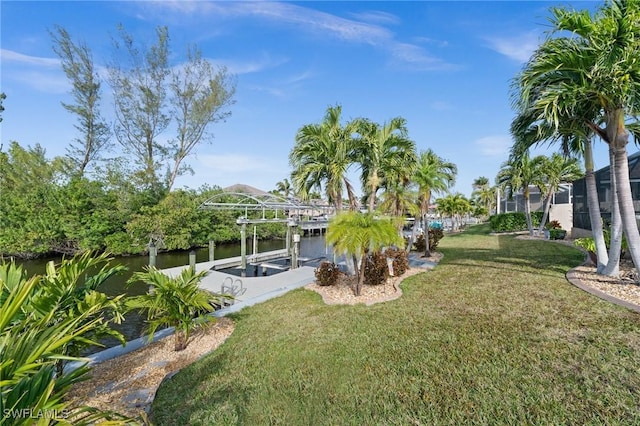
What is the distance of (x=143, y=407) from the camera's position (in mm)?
3381

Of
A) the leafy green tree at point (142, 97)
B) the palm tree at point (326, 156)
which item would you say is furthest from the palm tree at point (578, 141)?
the leafy green tree at point (142, 97)

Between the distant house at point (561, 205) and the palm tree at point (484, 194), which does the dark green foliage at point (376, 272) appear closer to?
the distant house at point (561, 205)

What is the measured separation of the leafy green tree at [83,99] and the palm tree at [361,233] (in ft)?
76.9

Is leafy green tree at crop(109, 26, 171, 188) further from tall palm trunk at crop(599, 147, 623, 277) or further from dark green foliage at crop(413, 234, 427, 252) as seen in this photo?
tall palm trunk at crop(599, 147, 623, 277)

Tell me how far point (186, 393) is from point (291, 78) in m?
11.9

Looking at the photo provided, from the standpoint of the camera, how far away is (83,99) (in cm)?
2077

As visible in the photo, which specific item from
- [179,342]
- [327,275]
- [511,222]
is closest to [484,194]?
[511,222]

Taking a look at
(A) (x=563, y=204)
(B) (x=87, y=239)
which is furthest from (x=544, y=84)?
(B) (x=87, y=239)

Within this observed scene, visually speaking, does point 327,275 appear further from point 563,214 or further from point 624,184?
point 563,214

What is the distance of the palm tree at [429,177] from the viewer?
1143 cm

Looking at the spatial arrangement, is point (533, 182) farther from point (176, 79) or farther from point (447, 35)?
point (176, 79)

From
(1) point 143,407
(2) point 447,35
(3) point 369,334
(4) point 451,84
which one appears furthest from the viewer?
(4) point 451,84

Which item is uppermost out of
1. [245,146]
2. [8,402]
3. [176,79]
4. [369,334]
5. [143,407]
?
[176,79]

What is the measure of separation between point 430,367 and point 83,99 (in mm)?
27474
